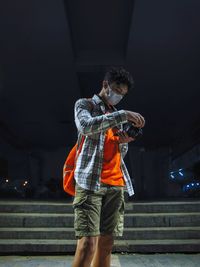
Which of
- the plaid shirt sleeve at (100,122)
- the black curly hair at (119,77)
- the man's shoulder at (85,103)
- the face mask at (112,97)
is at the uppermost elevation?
the black curly hair at (119,77)

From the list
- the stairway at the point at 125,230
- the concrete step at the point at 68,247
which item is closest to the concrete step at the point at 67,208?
the stairway at the point at 125,230

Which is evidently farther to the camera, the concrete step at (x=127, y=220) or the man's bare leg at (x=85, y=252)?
the concrete step at (x=127, y=220)

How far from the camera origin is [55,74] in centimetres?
1121

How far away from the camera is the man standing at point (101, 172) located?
7.53ft

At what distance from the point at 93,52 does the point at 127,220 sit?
17.1 feet

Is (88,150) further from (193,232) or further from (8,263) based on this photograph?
(193,232)

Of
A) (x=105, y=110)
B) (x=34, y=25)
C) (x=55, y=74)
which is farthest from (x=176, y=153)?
(x=105, y=110)

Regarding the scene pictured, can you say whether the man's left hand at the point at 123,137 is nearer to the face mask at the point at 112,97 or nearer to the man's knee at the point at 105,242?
the face mask at the point at 112,97

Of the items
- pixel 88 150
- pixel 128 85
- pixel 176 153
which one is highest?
pixel 176 153

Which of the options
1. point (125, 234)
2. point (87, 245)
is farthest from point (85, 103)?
point (125, 234)

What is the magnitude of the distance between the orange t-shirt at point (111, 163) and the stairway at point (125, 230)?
296cm

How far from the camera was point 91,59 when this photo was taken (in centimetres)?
983

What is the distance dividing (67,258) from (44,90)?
8.56 metres

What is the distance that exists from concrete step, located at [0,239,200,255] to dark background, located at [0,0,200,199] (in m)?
4.47
